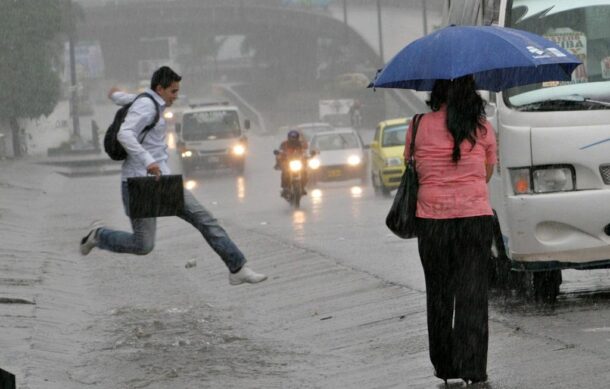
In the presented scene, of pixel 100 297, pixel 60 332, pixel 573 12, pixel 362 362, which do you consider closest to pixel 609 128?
pixel 573 12

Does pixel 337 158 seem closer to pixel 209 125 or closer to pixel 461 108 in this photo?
pixel 209 125

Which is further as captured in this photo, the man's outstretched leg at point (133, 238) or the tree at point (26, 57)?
the tree at point (26, 57)

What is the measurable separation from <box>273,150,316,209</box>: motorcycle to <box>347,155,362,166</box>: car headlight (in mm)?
9274

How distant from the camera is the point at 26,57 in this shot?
6200cm

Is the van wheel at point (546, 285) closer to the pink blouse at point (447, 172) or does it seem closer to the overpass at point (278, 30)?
the pink blouse at point (447, 172)

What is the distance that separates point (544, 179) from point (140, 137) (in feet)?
9.47

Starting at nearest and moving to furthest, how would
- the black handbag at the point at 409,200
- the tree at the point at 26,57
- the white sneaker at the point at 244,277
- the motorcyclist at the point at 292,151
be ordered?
1. the black handbag at the point at 409,200
2. the white sneaker at the point at 244,277
3. the motorcyclist at the point at 292,151
4. the tree at the point at 26,57

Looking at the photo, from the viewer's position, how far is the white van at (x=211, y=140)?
47.1m

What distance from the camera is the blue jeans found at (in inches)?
434

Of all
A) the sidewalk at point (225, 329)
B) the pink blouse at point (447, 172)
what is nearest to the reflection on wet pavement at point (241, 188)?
the sidewalk at point (225, 329)

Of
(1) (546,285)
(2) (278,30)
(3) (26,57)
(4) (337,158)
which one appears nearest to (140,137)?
(1) (546,285)

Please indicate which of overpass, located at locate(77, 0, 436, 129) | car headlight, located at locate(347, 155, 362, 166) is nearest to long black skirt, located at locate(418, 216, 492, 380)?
car headlight, located at locate(347, 155, 362, 166)

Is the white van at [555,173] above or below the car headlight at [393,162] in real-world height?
above

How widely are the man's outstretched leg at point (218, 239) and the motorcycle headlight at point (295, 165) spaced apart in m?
17.6
